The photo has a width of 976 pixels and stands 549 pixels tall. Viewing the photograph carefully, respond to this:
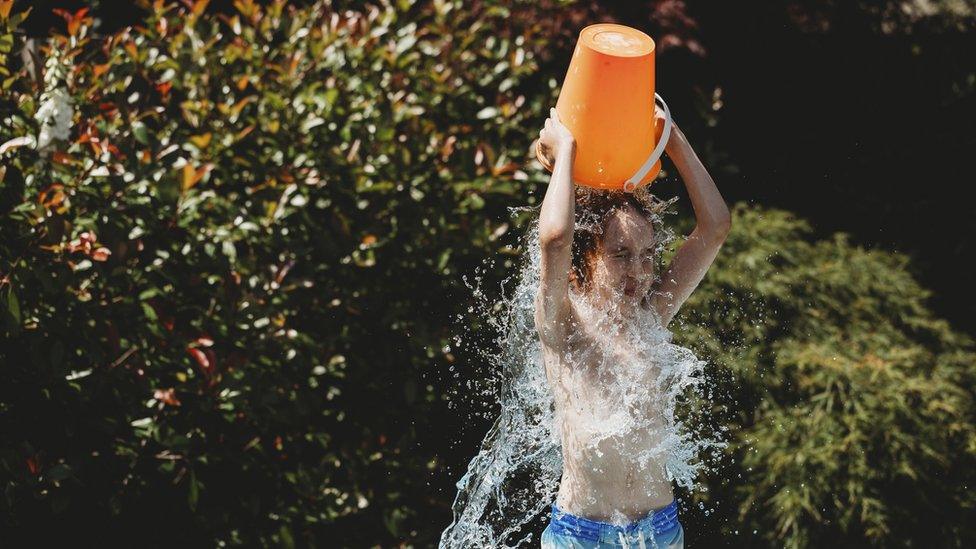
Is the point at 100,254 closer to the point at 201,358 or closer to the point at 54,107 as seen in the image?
the point at 201,358

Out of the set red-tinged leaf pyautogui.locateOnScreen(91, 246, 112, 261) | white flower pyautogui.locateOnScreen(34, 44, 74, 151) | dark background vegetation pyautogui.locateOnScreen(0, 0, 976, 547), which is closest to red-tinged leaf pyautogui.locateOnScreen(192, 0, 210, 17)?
dark background vegetation pyautogui.locateOnScreen(0, 0, 976, 547)

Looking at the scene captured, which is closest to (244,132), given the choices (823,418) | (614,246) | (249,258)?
(249,258)

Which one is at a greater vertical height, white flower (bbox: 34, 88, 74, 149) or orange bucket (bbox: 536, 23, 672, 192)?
white flower (bbox: 34, 88, 74, 149)

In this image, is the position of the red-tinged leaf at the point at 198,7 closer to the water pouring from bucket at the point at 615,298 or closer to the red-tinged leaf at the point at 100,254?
the red-tinged leaf at the point at 100,254

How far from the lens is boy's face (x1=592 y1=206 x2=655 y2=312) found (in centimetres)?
243

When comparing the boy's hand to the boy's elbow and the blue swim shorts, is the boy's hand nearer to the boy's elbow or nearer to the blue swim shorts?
the boy's elbow

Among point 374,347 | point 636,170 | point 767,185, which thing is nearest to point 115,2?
point 374,347

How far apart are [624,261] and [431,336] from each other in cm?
136

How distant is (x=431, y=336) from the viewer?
12.1 feet

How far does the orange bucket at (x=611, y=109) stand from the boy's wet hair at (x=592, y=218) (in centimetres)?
4

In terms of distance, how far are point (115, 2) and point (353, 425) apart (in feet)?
8.70

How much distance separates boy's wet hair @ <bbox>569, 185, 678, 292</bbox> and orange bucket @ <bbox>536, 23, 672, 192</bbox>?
0.04 m

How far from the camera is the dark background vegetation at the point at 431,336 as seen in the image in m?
3.21

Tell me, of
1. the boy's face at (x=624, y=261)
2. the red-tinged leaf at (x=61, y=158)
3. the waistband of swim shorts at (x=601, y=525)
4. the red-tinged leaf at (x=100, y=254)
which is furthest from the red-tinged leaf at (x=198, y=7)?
the waistband of swim shorts at (x=601, y=525)
